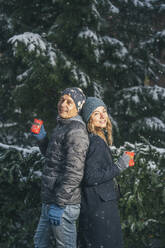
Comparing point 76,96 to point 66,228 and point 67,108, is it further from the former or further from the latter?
point 66,228

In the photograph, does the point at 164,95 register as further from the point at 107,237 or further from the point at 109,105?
the point at 107,237

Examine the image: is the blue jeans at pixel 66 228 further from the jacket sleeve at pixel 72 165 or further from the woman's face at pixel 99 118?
the woman's face at pixel 99 118

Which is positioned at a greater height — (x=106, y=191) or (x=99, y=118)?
(x=99, y=118)

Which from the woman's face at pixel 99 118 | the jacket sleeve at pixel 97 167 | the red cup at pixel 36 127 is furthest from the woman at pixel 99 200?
the red cup at pixel 36 127

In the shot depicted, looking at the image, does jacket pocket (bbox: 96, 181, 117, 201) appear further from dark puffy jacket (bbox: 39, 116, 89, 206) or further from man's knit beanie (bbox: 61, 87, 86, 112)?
man's knit beanie (bbox: 61, 87, 86, 112)

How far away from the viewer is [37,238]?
2600 mm

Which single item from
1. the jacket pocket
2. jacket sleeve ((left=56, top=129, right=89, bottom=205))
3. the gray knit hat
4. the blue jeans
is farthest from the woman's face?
the blue jeans

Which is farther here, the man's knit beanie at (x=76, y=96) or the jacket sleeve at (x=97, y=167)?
the man's knit beanie at (x=76, y=96)

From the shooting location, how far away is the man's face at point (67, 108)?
8.27ft

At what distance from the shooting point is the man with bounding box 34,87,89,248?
7.40ft

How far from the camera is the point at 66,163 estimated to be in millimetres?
2275

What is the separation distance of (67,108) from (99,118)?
1.08ft

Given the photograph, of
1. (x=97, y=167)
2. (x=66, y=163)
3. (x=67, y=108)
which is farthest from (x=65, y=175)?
(x=67, y=108)

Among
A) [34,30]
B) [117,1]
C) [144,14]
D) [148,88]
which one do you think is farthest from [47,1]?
[148,88]
